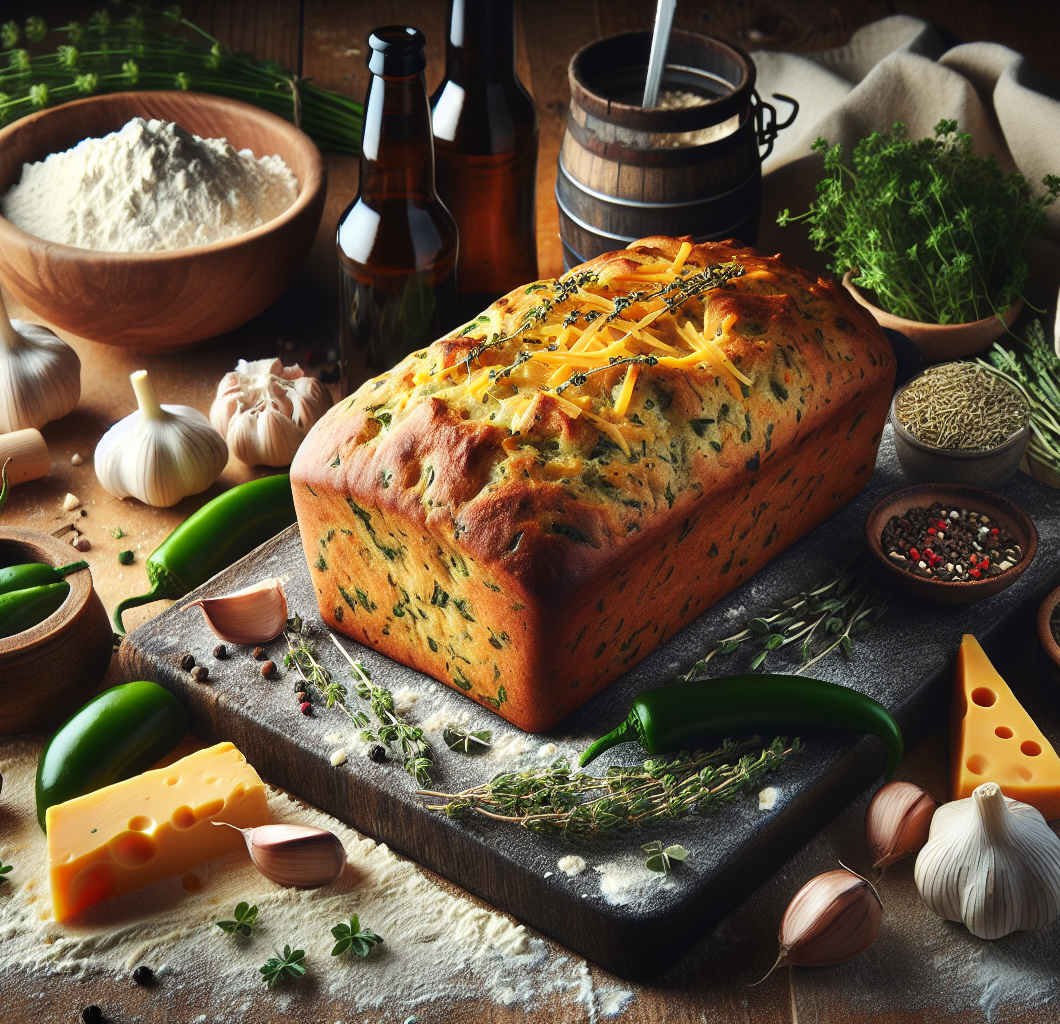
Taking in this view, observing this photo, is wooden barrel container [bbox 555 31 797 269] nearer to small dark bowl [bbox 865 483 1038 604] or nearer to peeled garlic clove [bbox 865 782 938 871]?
small dark bowl [bbox 865 483 1038 604]

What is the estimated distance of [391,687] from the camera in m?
2.20

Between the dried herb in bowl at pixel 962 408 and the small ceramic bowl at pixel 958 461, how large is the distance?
0.01 m

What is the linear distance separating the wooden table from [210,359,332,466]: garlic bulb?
0.11m

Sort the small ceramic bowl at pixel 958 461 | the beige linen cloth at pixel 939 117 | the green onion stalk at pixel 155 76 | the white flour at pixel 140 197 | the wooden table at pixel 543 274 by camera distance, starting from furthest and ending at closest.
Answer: the green onion stalk at pixel 155 76 < the beige linen cloth at pixel 939 117 < the white flour at pixel 140 197 < the small ceramic bowl at pixel 958 461 < the wooden table at pixel 543 274

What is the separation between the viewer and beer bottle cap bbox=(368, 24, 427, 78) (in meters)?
2.31

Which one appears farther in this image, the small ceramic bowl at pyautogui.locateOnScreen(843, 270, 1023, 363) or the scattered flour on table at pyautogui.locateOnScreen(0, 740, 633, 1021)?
the small ceramic bowl at pyautogui.locateOnScreen(843, 270, 1023, 363)

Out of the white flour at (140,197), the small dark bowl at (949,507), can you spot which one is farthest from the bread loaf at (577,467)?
the white flour at (140,197)

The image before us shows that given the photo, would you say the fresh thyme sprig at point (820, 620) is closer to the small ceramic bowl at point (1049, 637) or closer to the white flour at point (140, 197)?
the small ceramic bowl at point (1049, 637)

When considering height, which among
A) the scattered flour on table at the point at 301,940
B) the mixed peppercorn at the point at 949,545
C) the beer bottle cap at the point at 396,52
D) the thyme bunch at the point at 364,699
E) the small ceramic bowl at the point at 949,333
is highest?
the beer bottle cap at the point at 396,52

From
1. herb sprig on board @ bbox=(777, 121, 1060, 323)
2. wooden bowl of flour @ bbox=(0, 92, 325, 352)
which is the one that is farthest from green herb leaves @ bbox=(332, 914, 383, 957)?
herb sprig on board @ bbox=(777, 121, 1060, 323)

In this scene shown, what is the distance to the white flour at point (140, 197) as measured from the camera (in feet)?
9.61

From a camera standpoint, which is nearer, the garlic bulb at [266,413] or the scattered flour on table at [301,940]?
the scattered flour on table at [301,940]

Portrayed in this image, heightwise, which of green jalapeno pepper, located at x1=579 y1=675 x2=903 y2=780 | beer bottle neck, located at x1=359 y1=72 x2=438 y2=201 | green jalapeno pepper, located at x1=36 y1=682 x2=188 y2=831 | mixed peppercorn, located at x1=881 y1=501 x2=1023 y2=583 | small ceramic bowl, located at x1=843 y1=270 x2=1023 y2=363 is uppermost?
beer bottle neck, located at x1=359 y1=72 x2=438 y2=201

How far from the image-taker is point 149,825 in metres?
1.96
